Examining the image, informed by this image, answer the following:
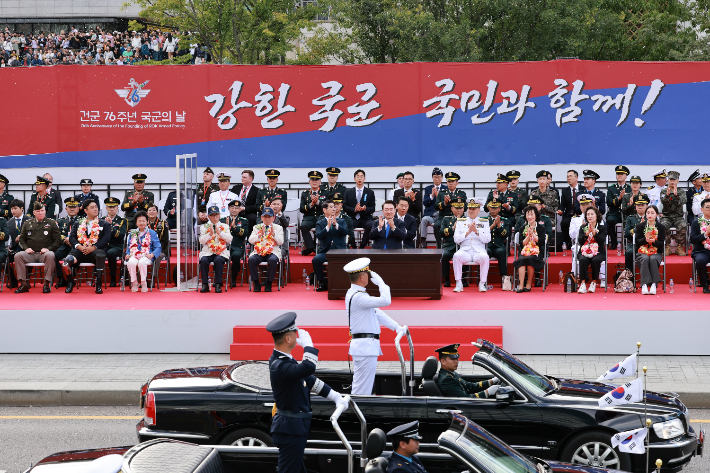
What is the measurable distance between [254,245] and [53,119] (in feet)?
26.3

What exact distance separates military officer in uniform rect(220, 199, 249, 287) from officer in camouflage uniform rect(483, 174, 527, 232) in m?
5.03

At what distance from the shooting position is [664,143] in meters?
19.5

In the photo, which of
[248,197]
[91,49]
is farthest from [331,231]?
[91,49]

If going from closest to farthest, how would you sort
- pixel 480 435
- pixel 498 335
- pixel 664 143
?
1. pixel 480 435
2. pixel 498 335
3. pixel 664 143

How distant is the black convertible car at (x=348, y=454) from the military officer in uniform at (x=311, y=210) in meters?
10.6

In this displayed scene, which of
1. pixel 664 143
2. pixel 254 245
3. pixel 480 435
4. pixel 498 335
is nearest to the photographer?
pixel 480 435

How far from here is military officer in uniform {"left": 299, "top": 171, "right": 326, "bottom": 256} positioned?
17391 millimetres

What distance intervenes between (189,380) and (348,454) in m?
2.51

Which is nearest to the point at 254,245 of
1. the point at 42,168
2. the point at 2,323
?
the point at 2,323

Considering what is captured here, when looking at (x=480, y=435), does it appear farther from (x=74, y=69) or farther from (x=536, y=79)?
(x=74, y=69)

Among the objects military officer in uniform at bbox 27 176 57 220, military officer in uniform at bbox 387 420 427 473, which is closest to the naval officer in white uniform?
military officer in uniform at bbox 387 420 427 473

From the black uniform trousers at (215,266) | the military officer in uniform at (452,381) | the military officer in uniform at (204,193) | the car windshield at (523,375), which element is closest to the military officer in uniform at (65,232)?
the military officer in uniform at (204,193)

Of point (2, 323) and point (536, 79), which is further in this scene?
point (536, 79)

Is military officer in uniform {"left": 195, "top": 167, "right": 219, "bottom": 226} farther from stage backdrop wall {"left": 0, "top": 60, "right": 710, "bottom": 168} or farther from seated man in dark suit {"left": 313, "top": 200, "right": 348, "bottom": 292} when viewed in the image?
seated man in dark suit {"left": 313, "top": 200, "right": 348, "bottom": 292}
